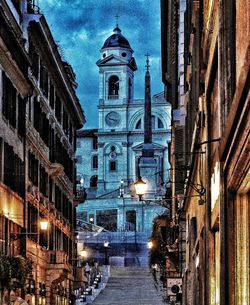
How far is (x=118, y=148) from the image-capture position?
162000mm

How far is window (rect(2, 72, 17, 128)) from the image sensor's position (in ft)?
136

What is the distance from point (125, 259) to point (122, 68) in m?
46.0

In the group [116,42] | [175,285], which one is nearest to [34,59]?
[175,285]

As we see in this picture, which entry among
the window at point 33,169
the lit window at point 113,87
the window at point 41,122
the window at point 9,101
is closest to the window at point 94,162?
the lit window at point 113,87

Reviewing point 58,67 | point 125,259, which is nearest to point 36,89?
point 58,67

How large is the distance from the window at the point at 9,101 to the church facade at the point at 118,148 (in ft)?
340

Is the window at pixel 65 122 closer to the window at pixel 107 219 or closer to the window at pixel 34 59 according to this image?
the window at pixel 34 59

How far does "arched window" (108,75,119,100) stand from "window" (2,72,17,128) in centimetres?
12172

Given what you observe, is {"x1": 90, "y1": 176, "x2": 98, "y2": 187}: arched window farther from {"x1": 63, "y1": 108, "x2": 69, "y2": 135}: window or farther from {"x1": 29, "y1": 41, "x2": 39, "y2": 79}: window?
{"x1": 29, "y1": 41, "x2": 39, "y2": 79}: window

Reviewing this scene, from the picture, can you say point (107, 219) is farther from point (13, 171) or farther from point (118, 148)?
point (13, 171)

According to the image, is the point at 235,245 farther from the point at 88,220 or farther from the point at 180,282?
the point at 88,220

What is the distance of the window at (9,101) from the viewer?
41.6 metres

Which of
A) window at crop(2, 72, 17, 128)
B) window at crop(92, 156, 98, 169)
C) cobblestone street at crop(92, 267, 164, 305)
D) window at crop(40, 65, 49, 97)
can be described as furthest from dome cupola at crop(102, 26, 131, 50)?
window at crop(2, 72, 17, 128)

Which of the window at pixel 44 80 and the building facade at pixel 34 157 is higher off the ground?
the window at pixel 44 80
